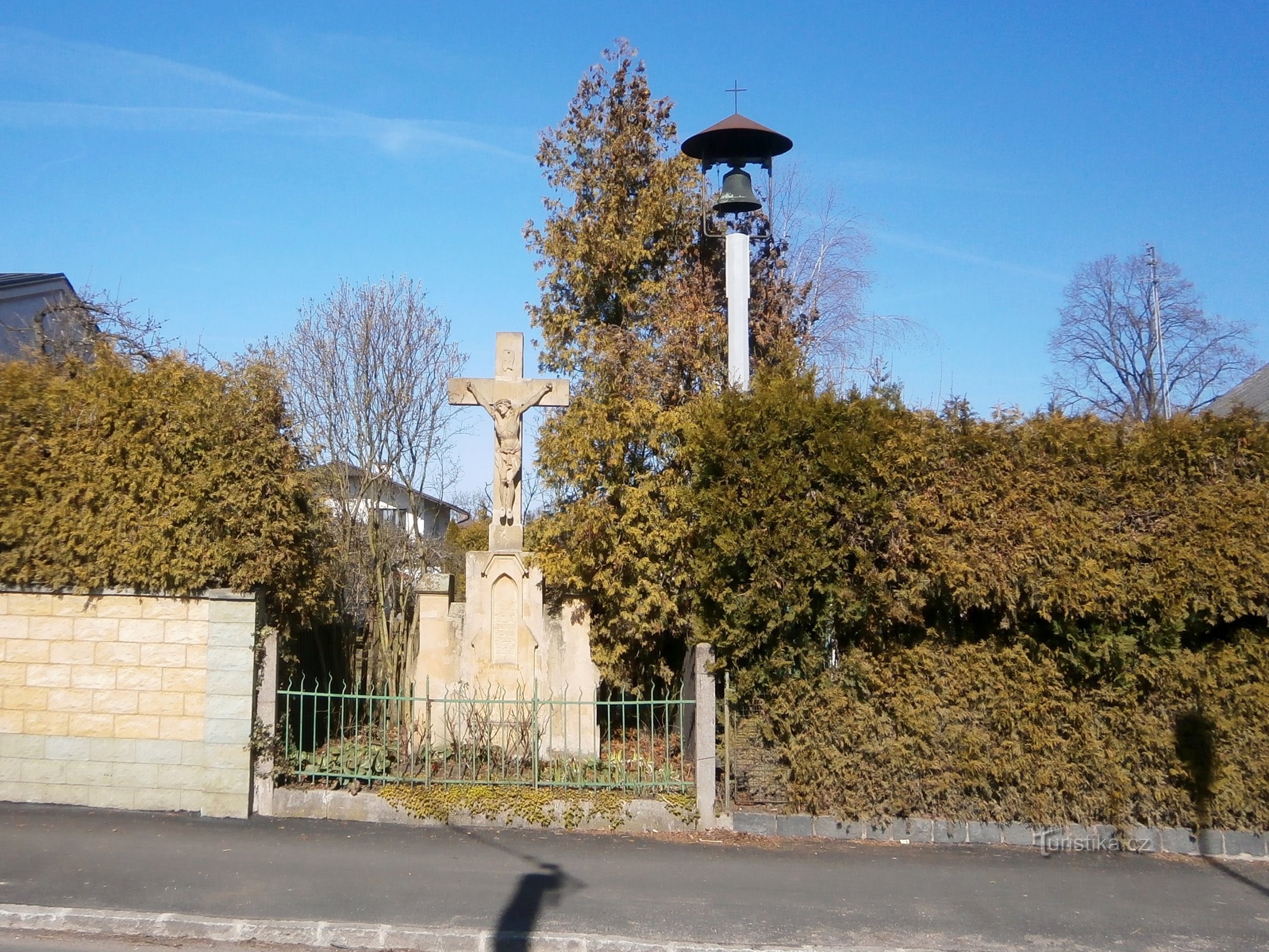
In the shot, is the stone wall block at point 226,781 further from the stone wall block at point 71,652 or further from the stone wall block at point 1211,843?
the stone wall block at point 1211,843

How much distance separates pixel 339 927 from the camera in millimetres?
5543

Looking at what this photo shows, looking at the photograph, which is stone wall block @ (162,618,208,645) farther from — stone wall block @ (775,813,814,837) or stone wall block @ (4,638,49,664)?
stone wall block @ (775,813,814,837)

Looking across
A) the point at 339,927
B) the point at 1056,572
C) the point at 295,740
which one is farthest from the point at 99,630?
the point at 1056,572

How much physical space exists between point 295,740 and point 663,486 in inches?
161

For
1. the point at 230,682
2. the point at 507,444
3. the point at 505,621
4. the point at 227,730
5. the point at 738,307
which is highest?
the point at 738,307

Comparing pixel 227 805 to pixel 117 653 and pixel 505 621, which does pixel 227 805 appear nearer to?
pixel 117 653

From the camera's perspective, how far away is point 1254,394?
1828 cm

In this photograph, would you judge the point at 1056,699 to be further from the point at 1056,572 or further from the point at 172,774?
the point at 172,774

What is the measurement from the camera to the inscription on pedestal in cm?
924

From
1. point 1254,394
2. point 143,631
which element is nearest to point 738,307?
point 143,631

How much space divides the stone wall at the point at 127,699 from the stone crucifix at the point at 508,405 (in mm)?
2629

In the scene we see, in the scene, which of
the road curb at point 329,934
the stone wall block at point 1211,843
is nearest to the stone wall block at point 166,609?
the road curb at point 329,934

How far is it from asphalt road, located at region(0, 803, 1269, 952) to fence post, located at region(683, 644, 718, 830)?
34cm

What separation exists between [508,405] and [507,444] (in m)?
0.40
